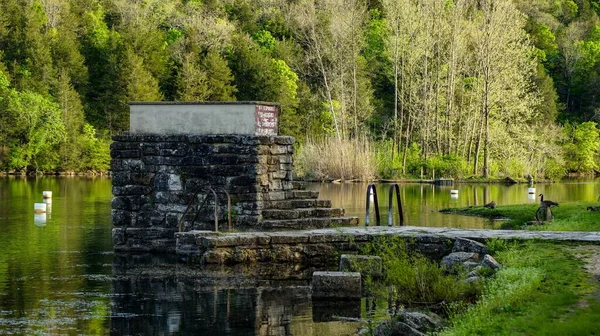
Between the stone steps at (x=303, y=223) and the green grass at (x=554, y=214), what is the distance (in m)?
4.88

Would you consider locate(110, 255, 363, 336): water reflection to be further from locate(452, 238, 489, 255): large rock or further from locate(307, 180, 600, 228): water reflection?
locate(307, 180, 600, 228): water reflection

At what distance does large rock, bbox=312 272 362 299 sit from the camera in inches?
653

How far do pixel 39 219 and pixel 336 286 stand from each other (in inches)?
666

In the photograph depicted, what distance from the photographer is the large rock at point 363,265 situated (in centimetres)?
1783

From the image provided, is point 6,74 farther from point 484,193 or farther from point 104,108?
point 484,193

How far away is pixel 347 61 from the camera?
6994 cm

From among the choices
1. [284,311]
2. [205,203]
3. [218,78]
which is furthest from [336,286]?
[218,78]

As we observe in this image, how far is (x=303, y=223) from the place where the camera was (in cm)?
2211

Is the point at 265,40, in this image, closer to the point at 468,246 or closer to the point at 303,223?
the point at 303,223

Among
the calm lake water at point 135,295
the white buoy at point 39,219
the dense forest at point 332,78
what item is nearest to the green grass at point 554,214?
the calm lake water at point 135,295

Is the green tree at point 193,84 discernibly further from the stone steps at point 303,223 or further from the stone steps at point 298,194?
the stone steps at point 303,223

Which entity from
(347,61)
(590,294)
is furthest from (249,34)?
(590,294)

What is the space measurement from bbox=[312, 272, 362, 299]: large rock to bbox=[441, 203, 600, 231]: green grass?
7203 millimetres

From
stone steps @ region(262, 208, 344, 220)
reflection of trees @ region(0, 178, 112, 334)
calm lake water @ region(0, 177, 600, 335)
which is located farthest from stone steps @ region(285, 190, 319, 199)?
reflection of trees @ region(0, 178, 112, 334)
